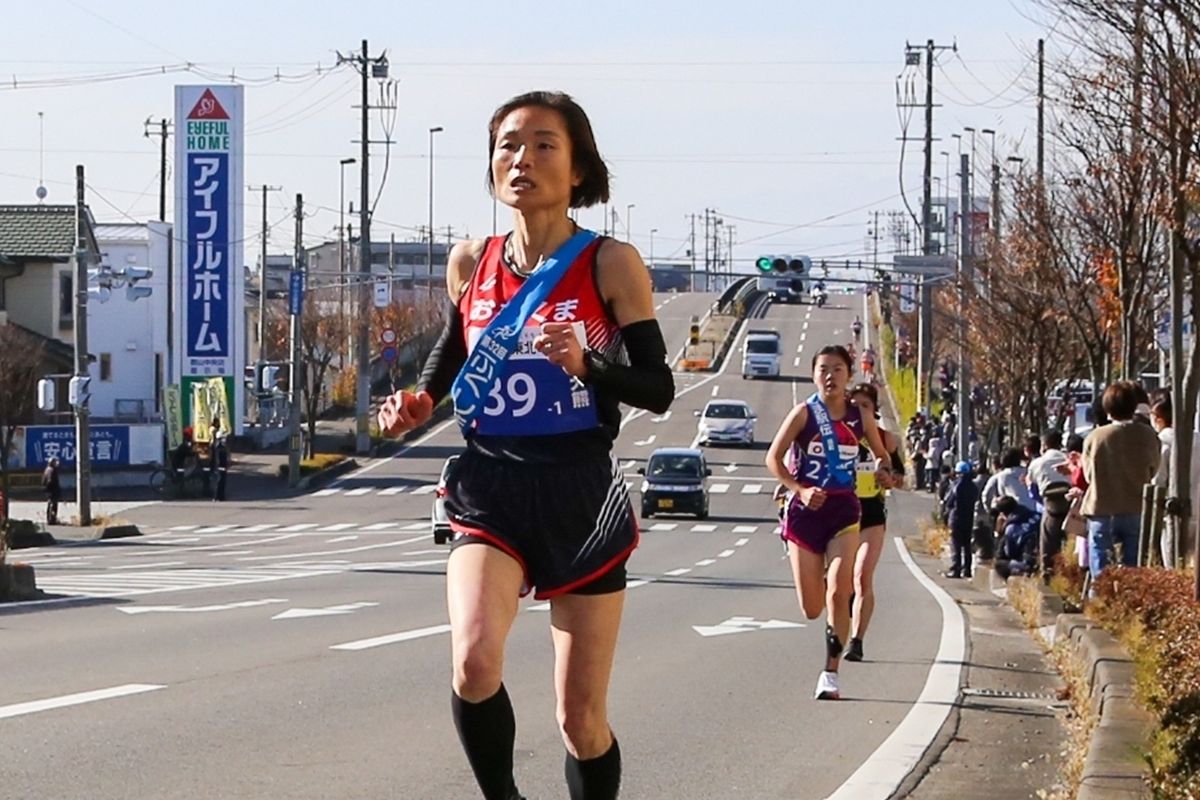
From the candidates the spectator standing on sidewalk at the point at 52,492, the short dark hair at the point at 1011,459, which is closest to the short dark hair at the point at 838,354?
the short dark hair at the point at 1011,459

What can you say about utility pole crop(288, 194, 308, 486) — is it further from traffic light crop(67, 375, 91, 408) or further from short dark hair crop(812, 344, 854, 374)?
short dark hair crop(812, 344, 854, 374)

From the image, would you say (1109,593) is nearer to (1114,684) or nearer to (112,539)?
(1114,684)

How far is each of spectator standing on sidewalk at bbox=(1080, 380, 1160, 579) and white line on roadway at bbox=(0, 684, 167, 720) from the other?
666 centimetres

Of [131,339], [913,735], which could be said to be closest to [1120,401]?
[913,735]

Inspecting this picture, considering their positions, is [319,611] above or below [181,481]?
above

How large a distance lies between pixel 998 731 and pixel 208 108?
5223 cm

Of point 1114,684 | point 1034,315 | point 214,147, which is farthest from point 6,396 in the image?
point 1114,684

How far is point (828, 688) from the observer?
1086cm

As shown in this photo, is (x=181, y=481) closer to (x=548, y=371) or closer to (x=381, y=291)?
(x=381, y=291)

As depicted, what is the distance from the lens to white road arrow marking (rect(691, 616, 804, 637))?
15.8 metres

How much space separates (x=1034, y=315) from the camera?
35594mm

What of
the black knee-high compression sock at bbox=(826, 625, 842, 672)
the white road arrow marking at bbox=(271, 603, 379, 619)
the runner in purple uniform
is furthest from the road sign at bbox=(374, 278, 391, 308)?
the black knee-high compression sock at bbox=(826, 625, 842, 672)

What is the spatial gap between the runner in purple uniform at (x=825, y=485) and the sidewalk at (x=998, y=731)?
0.96m

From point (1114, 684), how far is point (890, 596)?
13028 mm
